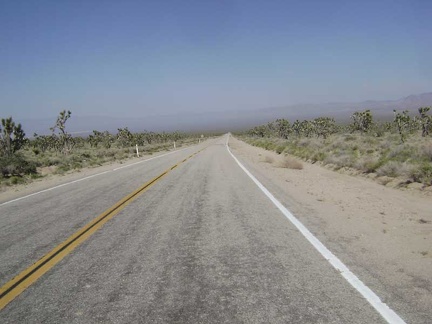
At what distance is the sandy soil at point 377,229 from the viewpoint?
4.24 m

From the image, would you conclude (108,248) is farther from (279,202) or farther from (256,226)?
(279,202)

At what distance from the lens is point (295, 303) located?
12.2 ft

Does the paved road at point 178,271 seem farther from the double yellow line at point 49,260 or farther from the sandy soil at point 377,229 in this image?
the sandy soil at point 377,229

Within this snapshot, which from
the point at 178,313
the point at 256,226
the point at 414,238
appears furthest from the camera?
the point at 256,226

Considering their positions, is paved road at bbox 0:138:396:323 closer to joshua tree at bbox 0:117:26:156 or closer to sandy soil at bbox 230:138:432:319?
sandy soil at bbox 230:138:432:319

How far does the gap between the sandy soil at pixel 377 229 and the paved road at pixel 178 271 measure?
18.6 inches

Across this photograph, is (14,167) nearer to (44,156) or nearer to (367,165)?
(367,165)

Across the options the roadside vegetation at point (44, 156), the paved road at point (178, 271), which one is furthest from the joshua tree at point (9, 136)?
the paved road at point (178, 271)

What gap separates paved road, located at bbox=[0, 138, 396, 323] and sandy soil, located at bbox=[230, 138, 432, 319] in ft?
1.55

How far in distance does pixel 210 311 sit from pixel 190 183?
349 inches

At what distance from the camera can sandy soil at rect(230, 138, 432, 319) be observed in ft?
13.9

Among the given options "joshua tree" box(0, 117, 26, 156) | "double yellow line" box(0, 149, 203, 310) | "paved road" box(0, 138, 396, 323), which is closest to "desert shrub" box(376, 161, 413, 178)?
"paved road" box(0, 138, 396, 323)

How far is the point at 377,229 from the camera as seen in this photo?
6734 millimetres

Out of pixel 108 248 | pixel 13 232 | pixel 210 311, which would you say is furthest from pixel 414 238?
pixel 13 232
